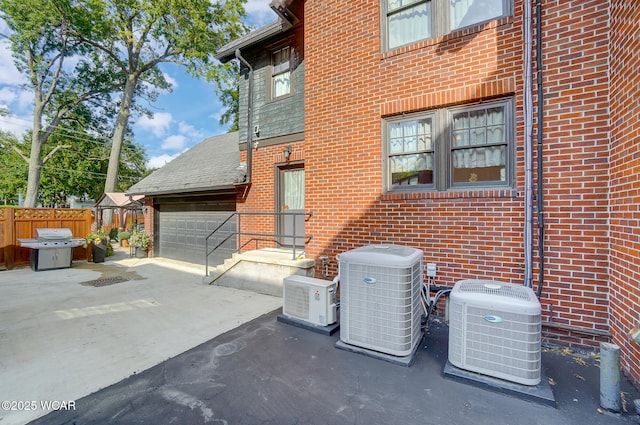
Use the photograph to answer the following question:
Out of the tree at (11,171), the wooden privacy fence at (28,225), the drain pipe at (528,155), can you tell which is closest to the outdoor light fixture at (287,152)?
the drain pipe at (528,155)

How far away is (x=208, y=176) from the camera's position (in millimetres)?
8031

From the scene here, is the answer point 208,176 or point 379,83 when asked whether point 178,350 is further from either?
point 208,176

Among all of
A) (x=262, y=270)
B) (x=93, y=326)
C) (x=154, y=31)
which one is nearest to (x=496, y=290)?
(x=262, y=270)

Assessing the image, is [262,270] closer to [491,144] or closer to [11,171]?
[491,144]

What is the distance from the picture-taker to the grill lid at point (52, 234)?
7.98 metres

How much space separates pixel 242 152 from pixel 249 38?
274cm

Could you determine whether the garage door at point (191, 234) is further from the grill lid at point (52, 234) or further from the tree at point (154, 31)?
the tree at point (154, 31)

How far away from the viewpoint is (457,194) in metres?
3.76

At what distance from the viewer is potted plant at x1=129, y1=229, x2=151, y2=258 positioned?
10.1 meters

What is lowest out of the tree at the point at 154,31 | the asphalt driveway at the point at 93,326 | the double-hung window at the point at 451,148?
the asphalt driveway at the point at 93,326

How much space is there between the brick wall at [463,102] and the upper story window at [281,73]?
1.42m

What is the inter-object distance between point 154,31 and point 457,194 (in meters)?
18.2

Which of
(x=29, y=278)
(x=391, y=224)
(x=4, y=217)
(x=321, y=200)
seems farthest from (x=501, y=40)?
(x=4, y=217)

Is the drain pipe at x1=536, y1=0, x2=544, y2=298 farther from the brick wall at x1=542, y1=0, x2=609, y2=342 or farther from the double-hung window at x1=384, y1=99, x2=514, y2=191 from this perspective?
the double-hung window at x1=384, y1=99, x2=514, y2=191
